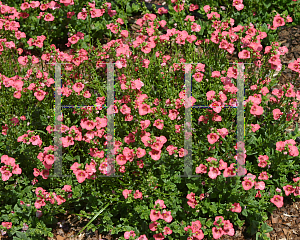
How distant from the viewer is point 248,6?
7527 mm

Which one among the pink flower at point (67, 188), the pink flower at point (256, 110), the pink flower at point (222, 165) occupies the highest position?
the pink flower at point (256, 110)

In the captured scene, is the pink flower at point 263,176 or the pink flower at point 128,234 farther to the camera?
the pink flower at point 263,176

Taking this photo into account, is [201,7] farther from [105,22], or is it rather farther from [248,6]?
[105,22]

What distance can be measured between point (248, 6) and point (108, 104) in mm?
3909

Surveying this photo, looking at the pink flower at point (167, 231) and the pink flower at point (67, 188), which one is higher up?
the pink flower at point (67, 188)

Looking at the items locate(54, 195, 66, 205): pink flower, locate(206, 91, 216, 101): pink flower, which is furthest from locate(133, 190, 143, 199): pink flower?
locate(206, 91, 216, 101): pink flower

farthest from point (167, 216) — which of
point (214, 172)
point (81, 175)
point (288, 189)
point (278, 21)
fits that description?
point (278, 21)

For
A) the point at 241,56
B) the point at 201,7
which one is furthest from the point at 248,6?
the point at 241,56

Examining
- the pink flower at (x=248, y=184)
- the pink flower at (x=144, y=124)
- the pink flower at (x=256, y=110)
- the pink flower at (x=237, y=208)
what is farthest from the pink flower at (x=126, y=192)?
the pink flower at (x=256, y=110)

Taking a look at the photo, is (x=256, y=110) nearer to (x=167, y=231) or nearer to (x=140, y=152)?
(x=140, y=152)

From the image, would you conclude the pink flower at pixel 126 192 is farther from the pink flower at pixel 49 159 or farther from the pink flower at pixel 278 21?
the pink flower at pixel 278 21

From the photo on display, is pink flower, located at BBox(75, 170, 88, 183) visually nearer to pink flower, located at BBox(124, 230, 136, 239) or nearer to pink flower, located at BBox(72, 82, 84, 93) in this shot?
pink flower, located at BBox(124, 230, 136, 239)

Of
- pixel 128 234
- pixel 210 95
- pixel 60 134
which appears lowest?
pixel 128 234

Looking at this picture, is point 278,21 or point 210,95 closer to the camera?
point 210,95
